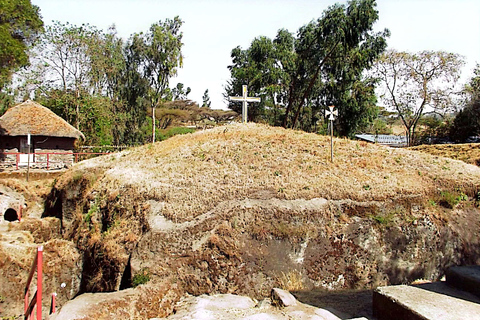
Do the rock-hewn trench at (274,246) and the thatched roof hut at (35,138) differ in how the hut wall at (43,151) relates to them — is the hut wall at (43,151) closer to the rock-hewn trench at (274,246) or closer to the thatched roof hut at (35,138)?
the thatched roof hut at (35,138)

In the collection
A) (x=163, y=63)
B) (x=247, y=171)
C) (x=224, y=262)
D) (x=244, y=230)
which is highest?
(x=163, y=63)

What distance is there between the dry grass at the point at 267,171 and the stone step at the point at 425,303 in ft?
11.6

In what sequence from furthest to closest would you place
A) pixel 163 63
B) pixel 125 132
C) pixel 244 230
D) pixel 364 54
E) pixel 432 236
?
pixel 125 132
pixel 163 63
pixel 364 54
pixel 432 236
pixel 244 230

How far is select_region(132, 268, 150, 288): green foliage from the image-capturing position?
316 inches

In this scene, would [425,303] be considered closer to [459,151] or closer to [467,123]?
[459,151]

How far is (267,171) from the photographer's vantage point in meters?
11.1

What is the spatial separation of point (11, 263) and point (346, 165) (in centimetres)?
1030

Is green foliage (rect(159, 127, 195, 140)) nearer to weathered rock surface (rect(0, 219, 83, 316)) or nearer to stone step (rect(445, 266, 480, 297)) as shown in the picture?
weathered rock surface (rect(0, 219, 83, 316))

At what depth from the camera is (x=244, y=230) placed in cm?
880

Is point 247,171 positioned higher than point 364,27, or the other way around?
point 364,27

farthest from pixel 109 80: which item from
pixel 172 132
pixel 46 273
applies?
pixel 46 273

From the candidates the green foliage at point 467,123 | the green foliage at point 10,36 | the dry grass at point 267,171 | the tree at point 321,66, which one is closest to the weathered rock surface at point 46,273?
the dry grass at point 267,171

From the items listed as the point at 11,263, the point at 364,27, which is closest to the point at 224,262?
the point at 11,263

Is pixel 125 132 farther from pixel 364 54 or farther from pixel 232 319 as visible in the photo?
pixel 232 319
